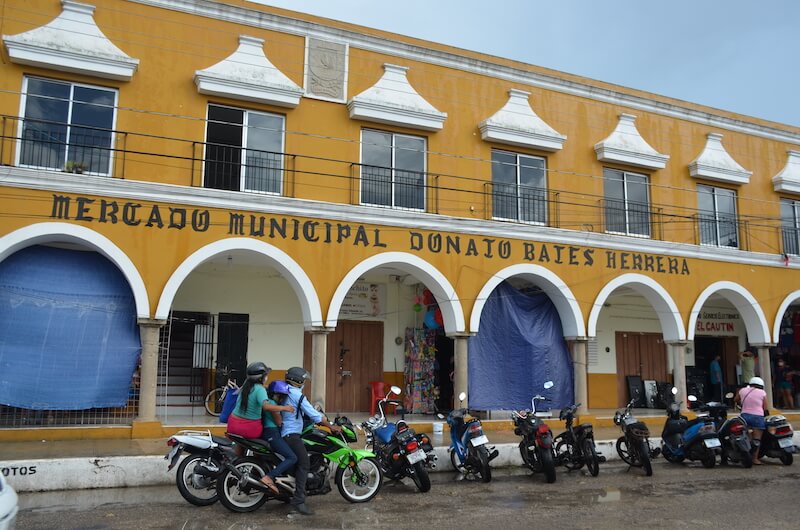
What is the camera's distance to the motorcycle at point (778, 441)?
11.2 meters

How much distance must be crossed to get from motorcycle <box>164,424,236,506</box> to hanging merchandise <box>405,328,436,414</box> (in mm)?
8841

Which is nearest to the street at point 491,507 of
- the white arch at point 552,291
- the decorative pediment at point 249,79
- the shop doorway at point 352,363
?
the white arch at point 552,291

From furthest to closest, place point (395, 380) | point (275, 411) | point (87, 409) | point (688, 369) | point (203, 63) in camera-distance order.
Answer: point (688, 369), point (395, 380), point (203, 63), point (87, 409), point (275, 411)

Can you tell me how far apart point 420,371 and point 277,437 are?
9.12m

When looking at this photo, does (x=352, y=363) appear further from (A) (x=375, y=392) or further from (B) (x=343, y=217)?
(B) (x=343, y=217)

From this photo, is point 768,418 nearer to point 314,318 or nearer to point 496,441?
point 496,441

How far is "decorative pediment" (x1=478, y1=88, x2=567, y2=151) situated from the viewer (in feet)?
49.8

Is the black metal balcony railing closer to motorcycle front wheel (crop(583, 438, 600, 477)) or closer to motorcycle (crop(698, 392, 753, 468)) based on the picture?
motorcycle (crop(698, 392, 753, 468))

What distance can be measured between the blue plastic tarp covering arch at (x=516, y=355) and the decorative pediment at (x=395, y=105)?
399 cm

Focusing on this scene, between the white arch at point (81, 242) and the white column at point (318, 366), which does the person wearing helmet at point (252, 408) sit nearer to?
the white arch at point (81, 242)

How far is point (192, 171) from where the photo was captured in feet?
41.9

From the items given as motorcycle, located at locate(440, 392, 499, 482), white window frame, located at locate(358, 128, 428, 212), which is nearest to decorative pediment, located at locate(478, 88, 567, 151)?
white window frame, located at locate(358, 128, 428, 212)

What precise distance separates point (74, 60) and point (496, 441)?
9.97m

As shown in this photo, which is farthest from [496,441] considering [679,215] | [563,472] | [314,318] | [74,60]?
[74,60]
